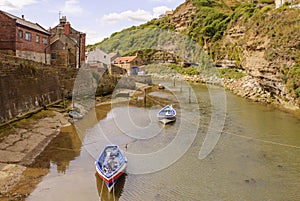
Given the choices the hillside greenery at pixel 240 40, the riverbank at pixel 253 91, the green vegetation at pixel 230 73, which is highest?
the hillside greenery at pixel 240 40

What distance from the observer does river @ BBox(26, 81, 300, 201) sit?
13.2 meters

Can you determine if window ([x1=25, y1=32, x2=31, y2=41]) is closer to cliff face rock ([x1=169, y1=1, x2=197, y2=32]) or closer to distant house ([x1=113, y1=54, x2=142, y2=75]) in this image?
distant house ([x1=113, y1=54, x2=142, y2=75])

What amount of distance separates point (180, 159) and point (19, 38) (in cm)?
2301

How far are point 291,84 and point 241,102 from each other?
8451 millimetres

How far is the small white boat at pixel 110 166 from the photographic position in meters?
13.0

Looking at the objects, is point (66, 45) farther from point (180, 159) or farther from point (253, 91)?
point (253, 91)

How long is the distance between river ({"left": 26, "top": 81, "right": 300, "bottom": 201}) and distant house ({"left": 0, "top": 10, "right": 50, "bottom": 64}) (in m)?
11.3

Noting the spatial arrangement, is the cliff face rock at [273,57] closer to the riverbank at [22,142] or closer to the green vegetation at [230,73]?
the green vegetation at [230,73]

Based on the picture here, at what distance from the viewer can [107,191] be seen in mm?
13000

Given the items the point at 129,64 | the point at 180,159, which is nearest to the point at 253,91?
the point at 180,159

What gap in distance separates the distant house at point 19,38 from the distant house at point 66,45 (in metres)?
3.97

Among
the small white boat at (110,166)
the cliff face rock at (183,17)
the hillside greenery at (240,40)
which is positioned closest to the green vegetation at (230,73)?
the hillside greenery at (240,40)

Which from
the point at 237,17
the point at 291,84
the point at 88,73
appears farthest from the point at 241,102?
the point at 237,17

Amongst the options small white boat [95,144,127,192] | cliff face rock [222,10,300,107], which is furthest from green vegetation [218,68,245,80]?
small white boat [95,144,127,192]
